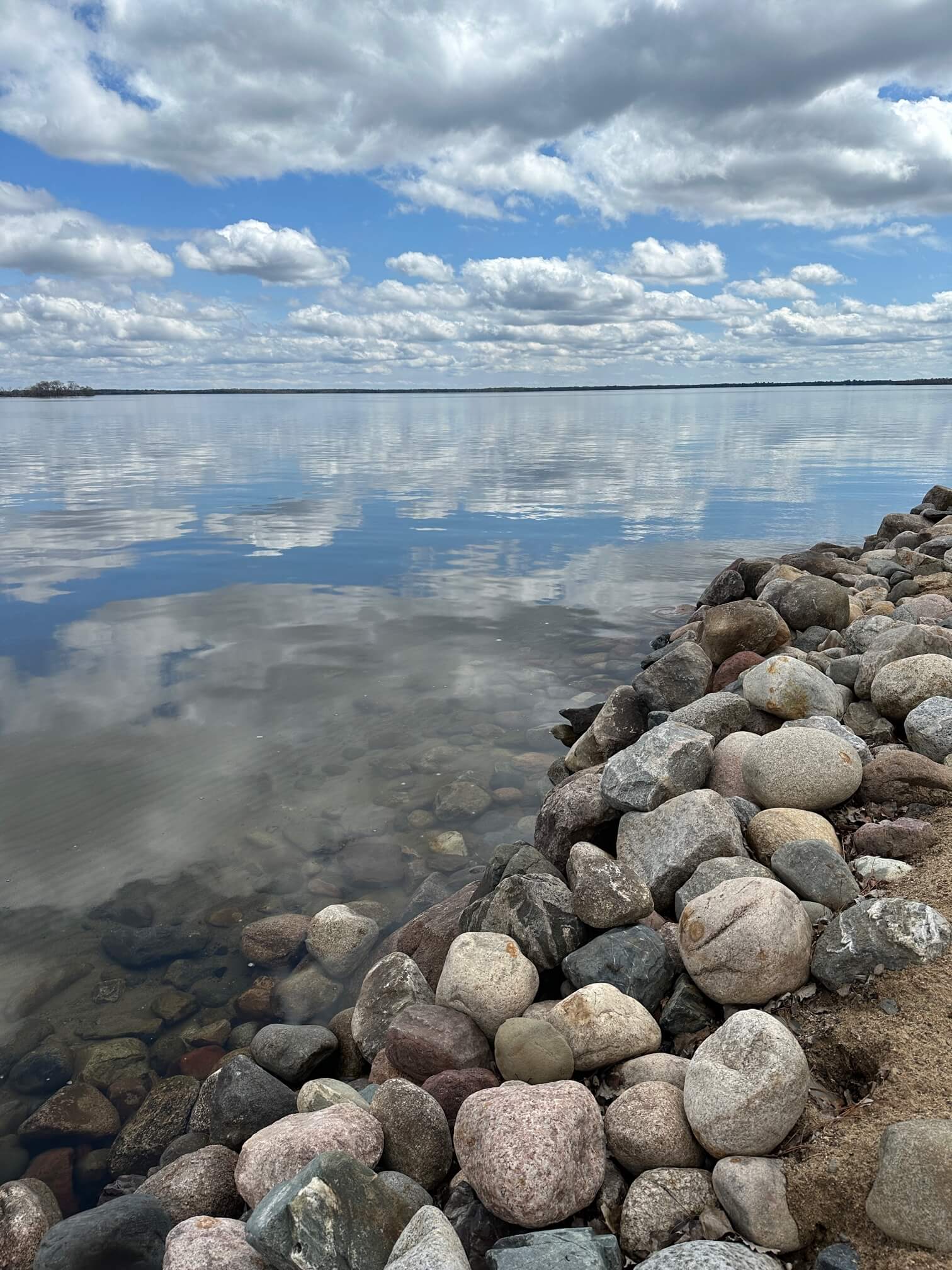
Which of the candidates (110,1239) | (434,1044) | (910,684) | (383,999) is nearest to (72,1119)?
(110,1239)

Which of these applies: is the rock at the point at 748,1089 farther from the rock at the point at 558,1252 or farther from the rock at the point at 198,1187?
the rock at the point at 198,1187

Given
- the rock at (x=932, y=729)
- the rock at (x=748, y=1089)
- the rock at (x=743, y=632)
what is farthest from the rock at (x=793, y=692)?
the rock at (x=748, y=1089)

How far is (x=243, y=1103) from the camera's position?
14.5ft

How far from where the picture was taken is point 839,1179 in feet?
9.71

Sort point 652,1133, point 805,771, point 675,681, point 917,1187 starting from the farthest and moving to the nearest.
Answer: point 675,681, point 805,771, point 652,1133, point 917,1187

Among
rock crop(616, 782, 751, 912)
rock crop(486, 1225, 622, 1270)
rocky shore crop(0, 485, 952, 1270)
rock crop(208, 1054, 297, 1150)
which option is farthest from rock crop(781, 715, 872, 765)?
rock crop(208, 1054, 297, 1150)

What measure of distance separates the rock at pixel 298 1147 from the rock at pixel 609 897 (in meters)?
1.64

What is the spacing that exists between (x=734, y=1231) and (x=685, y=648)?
19.0 feet

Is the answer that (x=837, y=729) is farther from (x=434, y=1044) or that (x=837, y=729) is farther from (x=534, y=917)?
(x=434, y=1044)

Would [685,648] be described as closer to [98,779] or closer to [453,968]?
[453,968]

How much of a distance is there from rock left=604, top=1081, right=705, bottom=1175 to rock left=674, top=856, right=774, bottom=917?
4.01 feet

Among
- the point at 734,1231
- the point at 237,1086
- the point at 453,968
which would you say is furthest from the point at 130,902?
the point at 734,1231

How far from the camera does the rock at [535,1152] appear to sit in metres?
3.21

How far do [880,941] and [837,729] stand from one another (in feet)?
7.90
